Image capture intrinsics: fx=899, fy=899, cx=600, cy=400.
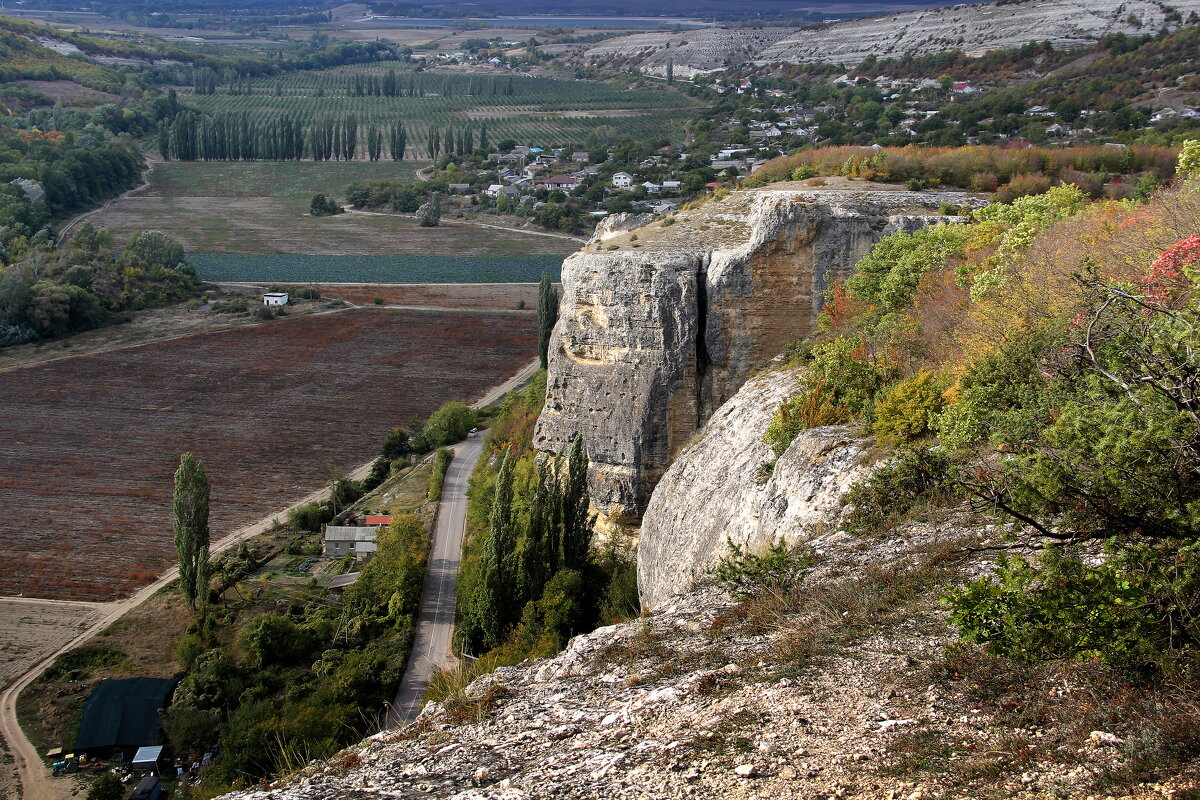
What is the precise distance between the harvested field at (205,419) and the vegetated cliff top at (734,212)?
2066 cm

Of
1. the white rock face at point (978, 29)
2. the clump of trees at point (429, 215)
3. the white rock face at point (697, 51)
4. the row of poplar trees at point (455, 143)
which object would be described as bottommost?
the clump of trees at point (429, 215)

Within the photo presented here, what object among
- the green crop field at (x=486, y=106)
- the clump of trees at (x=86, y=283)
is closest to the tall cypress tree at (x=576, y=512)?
the clump of trees at (x=86, y=283)

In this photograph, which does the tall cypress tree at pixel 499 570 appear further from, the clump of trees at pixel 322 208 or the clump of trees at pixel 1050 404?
the clump of trees at pixel 322 208

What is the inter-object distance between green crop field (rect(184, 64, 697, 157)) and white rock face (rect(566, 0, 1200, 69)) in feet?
60.2

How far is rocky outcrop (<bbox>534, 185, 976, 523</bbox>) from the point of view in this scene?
71.7ft

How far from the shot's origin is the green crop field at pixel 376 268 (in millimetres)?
77938

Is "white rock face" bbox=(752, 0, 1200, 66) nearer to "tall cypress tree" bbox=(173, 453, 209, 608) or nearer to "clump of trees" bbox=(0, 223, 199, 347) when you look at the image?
"clump of trees" bbox=(0, 223, 199, 347)

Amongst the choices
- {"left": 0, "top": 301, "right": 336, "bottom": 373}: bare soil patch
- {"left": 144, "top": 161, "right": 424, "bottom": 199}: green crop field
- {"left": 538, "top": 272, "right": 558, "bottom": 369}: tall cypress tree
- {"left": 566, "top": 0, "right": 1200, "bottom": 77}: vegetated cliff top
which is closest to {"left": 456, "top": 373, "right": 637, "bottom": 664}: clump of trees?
{"left": 538, "top": 272, "right": 558, "bottom": 369}: tall cypress tree

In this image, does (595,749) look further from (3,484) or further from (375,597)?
(3,484)

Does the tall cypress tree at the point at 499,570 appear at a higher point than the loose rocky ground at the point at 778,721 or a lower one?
lower

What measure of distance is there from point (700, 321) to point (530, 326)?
4473 cm

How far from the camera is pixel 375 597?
29391 mm

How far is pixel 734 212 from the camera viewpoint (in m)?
25.6

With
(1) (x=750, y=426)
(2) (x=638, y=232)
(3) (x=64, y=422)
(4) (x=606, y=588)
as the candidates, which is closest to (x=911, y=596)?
(1) (x=750, y=426)
